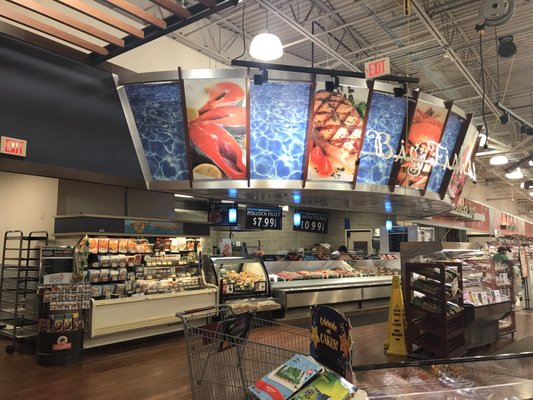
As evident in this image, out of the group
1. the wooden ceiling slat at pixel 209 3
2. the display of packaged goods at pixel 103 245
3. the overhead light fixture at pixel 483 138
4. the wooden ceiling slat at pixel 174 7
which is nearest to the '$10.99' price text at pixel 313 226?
the overhead light fixture at pixel 483 138

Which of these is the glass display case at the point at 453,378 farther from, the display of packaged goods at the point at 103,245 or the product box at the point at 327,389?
the display of packaged goods at the point at 103,245

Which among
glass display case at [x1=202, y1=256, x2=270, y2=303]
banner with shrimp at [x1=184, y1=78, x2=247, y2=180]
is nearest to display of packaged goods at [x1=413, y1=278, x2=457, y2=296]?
glass display case at [x1=202, y1=256, x2=270, y2=303]

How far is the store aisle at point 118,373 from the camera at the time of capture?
16.2ft

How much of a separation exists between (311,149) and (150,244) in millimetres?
3351

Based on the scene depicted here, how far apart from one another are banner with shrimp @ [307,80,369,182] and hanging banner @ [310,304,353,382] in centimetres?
504

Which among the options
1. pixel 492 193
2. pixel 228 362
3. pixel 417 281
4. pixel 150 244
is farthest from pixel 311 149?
pixel 492 193

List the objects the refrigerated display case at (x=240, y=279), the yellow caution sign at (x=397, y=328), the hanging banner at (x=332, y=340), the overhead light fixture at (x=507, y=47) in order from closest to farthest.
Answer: the hanging banner at (x=332, y=340), the yellow caution sign at (x=397, y=328), the overhead light fixture at (x=507, y=47), the refrigerated display case at (x=240, y=279)

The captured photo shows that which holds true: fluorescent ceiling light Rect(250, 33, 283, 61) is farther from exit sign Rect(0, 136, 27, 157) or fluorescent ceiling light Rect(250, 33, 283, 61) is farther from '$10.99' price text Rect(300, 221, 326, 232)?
'$10.99' price text Rect(300, 221, 326, 232)

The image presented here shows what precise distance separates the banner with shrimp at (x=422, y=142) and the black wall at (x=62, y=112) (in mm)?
5068

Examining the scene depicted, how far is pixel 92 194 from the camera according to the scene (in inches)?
305

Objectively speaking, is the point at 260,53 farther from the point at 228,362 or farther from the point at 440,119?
the point at 440,119

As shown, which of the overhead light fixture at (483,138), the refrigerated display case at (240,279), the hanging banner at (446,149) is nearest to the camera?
the refrigerated display case at (240,279)

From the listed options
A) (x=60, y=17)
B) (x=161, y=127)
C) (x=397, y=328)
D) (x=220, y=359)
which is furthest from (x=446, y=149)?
(x=220, y=359)

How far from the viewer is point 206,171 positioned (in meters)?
7.34
